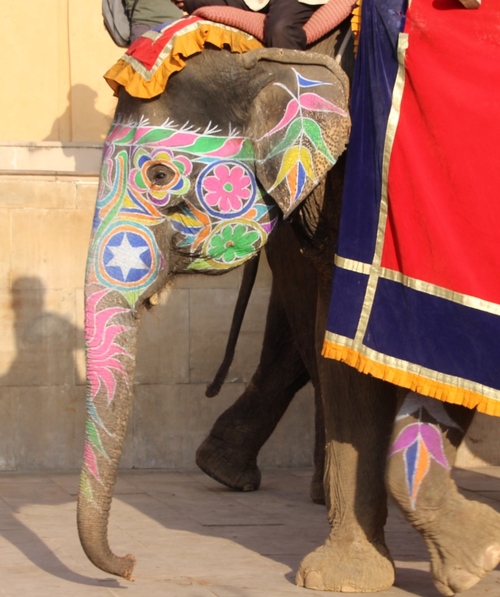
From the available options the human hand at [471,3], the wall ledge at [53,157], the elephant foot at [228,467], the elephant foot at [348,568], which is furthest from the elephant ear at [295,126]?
the wall ledge at [53,157]

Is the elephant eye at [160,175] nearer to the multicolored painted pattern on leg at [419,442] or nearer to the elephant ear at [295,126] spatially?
the elephant ear at [295,126]

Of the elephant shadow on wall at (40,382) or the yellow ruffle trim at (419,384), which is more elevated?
the yellow ruffle trim at (419,384)

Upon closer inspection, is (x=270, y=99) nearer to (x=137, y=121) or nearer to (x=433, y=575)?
(x=137, y=121)

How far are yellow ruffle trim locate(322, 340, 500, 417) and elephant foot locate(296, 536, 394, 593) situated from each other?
2.39 ft

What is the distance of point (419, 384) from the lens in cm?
461

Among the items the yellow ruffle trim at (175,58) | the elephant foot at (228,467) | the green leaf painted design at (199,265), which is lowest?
the elephant foot at (228,467)

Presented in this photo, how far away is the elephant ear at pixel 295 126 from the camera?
4.75 metres

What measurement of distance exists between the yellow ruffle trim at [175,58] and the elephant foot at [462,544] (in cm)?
163

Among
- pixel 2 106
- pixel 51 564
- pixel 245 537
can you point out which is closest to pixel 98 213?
pixel 51 564

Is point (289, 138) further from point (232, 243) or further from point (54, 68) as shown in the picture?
point (54, 68)

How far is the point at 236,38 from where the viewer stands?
4.79 m

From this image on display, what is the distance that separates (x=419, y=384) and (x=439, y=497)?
399 mm

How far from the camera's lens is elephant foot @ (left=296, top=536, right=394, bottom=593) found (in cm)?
501

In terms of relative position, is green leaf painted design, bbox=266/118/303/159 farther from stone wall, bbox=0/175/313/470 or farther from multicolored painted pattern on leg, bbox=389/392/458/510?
stone wall, bbox=0/175/313/470
